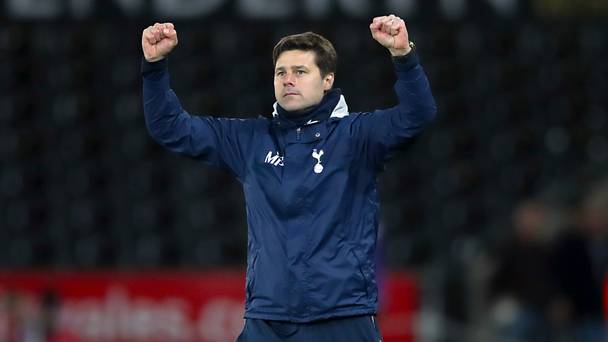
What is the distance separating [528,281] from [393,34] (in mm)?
5643

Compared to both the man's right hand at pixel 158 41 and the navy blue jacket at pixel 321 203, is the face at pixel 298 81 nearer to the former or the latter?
the navy blue jacket at pixel 321 203

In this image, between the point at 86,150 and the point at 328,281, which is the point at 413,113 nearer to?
the point at 328,281

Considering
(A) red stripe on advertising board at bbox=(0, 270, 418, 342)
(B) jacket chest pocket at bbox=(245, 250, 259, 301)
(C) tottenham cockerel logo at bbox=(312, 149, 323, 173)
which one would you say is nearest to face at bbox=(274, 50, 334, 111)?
(C) tottenham cockerel logo at bbox=(312, 149, 323, 173)

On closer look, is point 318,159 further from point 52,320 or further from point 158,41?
point 52,320

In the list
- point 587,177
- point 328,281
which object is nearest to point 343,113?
point 328,281

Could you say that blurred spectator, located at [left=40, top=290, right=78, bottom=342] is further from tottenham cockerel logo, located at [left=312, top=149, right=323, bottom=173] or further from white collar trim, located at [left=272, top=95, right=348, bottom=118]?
tottenham cockerel logo, located at [left=312, top=149, right=323, bottom=173]

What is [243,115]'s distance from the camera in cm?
1291

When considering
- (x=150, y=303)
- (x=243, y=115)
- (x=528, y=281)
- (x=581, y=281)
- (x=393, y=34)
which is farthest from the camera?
(x=243, y=115)

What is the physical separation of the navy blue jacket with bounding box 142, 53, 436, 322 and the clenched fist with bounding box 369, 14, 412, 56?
0.04 m

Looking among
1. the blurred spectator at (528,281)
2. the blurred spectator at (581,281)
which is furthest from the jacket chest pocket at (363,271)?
the blurred spectator at (528,281)

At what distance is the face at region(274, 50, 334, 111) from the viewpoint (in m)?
4.75

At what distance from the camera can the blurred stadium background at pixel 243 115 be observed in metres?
12.6

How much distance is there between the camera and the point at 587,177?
40.6 feet

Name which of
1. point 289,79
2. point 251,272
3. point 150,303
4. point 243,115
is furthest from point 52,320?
point 289,79
